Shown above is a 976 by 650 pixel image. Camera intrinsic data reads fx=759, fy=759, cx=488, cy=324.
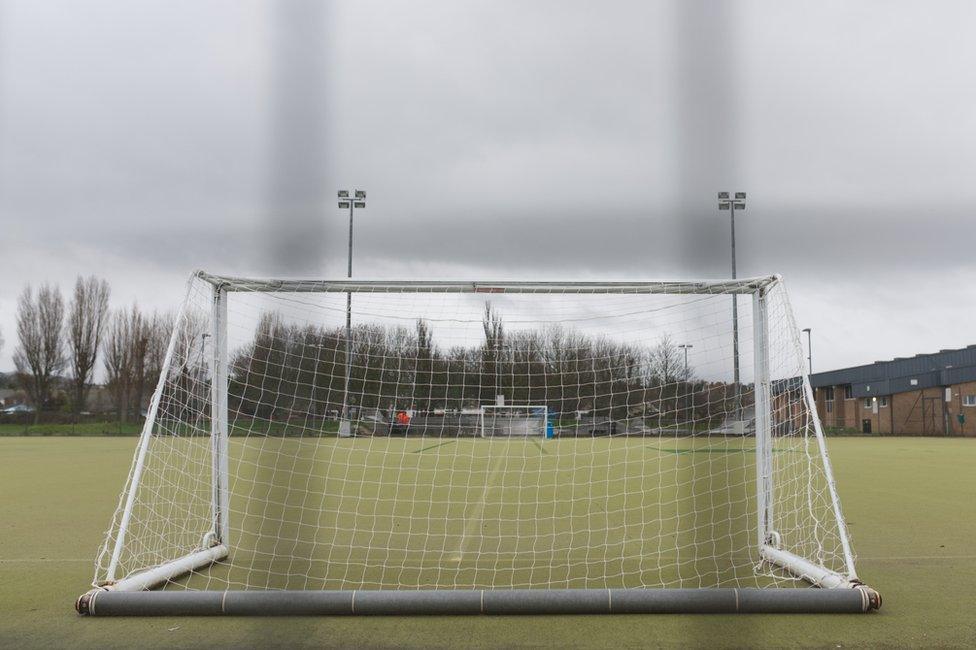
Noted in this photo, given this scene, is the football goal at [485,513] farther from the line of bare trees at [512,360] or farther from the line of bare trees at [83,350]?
the line of bare trees at [83,350]

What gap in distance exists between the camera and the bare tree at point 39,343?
111 feet

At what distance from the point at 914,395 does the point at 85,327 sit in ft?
128

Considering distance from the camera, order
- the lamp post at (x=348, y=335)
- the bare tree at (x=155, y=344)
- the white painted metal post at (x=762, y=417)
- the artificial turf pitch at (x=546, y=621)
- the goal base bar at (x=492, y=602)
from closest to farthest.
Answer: the artificial turf pitch at (x=546, y=621) < the goal base bar at (x=492, y=602) < the white painted metal post at (x=762, y=417) < the lamp post at (x=348, y=335) < the bare tree at (x=155, y=344)

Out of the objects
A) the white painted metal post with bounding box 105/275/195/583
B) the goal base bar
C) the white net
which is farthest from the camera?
the white net

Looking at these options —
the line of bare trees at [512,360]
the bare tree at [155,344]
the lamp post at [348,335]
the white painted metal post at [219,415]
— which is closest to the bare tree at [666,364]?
the line of bare trees at [512,360]

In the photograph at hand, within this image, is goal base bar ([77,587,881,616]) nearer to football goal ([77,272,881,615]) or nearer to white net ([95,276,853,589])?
football goal ([77,272,881,615])

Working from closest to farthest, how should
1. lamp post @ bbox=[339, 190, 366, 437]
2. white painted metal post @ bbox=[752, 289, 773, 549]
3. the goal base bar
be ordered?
the goal base bar < white painted metal post @ bbox=[752, 289, 773, 549] < lamp post @ bbox=[339, 190, 366, 437]

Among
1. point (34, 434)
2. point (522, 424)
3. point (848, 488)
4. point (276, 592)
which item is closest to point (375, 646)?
point (276, 592)

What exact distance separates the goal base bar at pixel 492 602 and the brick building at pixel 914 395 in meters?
34.6

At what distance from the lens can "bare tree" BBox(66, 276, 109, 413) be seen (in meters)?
34.2

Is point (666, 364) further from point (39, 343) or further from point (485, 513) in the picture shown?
point (39, 343)

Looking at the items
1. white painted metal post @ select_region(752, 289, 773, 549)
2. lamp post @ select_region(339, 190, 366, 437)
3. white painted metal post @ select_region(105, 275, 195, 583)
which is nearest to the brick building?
lamp post @ select_region(339, 190, 366, 437)

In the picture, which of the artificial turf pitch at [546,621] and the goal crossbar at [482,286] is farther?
the goal crossbar at [482,286]

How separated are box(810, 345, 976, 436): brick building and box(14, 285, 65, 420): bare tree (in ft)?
121
